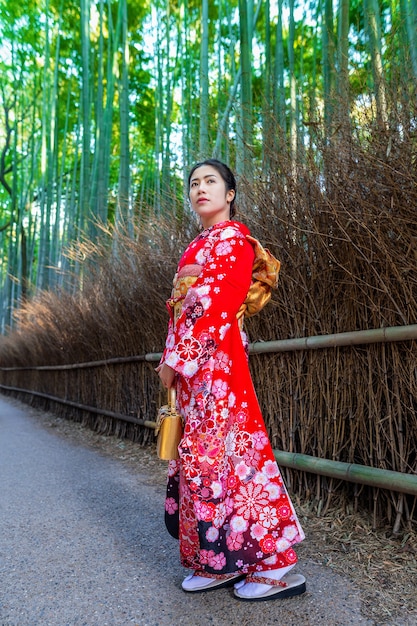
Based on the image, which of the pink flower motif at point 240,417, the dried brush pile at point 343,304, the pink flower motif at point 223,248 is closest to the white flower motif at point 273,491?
the pink flower motif at point 240,417

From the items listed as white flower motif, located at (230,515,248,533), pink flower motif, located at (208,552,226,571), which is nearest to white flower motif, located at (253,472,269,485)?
white flower motif, located at (230,515,248,533)

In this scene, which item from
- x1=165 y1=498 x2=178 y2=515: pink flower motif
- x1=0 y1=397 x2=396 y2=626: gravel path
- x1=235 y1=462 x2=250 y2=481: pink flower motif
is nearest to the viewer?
x1=0 y1=397 x2=396 y2=626: gravel path

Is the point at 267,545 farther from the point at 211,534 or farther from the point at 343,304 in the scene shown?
the point at 343,304

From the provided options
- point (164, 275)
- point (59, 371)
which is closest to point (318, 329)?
point (164, 275)

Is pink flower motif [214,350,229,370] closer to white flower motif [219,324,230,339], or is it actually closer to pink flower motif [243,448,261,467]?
white flower motif [219,324,230,339]

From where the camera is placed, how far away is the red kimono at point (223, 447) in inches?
58.3

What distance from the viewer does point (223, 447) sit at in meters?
1.51

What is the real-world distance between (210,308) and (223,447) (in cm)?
41

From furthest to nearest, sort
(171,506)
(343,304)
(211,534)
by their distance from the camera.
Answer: (343,304) → (171,506) → (211,534)

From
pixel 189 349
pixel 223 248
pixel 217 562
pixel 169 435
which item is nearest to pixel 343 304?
pixel 223 248

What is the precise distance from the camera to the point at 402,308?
1.86 meters

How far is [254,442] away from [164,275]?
81.6 inches

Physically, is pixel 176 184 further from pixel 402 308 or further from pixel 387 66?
pixel 402 308

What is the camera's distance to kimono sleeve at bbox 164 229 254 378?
4.92ft
